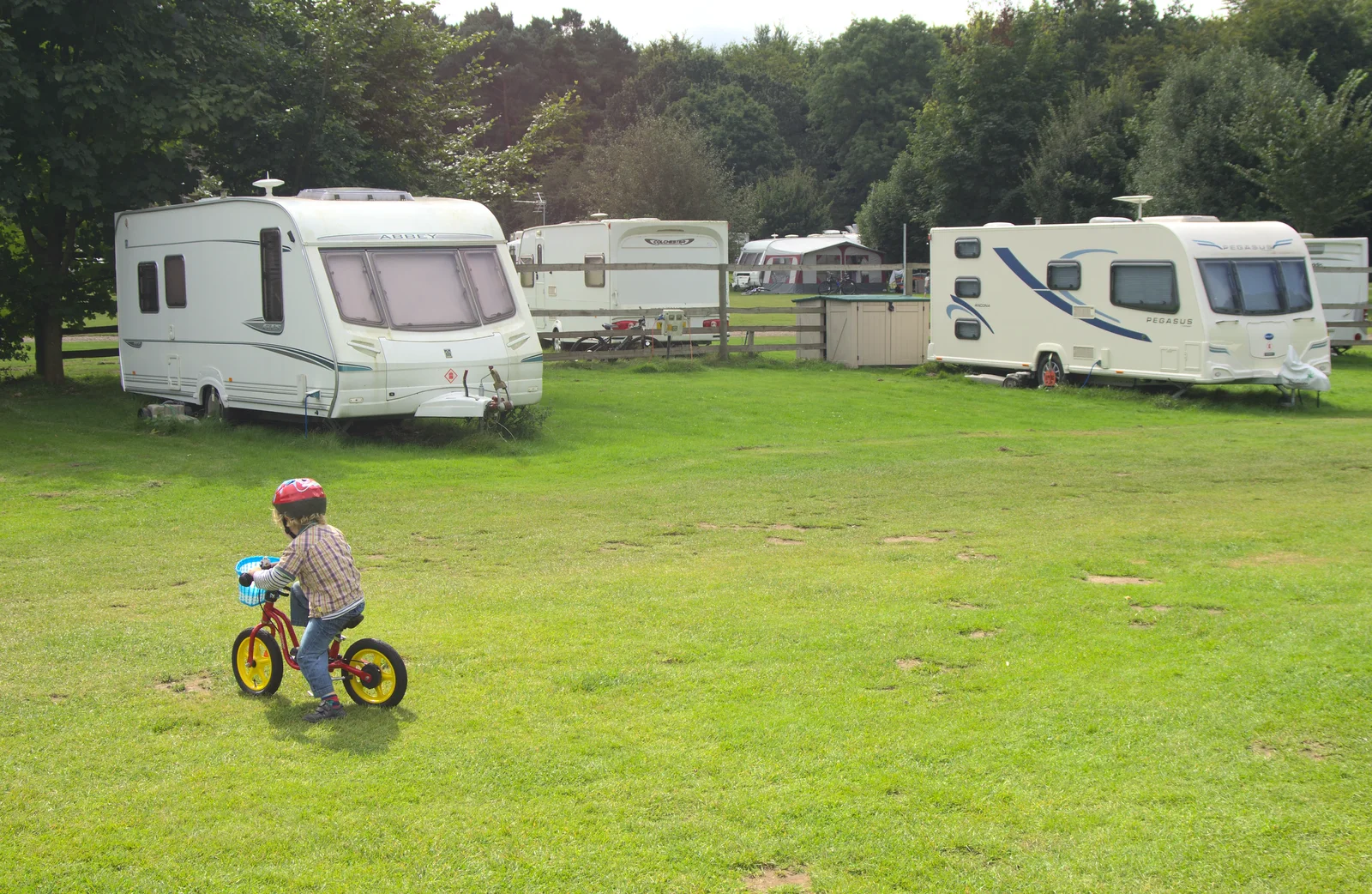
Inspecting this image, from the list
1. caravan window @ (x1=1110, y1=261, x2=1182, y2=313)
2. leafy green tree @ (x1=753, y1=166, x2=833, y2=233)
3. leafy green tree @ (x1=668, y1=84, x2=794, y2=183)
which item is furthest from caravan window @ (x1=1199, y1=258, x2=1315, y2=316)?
leafy green tree @ (x1=668, y1=84, x2=794, y2=183)

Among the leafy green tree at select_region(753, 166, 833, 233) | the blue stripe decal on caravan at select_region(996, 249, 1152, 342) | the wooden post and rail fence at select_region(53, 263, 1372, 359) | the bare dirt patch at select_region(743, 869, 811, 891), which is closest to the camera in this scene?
the bare dirt patch at select_region(743, 869, 811, 891)

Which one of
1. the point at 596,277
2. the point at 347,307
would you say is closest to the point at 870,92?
the point at 596,277

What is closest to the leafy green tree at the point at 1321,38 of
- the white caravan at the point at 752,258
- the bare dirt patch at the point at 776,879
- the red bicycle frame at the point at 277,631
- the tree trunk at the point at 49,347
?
the white caravan at the point at 752,258

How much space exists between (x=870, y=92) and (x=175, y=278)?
7265 cm

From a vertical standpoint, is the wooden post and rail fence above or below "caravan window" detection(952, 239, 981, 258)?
below

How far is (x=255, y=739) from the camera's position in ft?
17.6

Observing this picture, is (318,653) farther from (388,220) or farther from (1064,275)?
(1064,275)

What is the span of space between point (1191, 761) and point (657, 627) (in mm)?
2955

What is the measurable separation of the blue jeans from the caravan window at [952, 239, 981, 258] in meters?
18.0

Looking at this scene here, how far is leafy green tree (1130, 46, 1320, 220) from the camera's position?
34.8m

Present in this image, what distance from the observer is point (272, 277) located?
1453cm

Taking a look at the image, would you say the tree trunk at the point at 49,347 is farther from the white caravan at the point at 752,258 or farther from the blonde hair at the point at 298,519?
the white caravan at the point at 752,258

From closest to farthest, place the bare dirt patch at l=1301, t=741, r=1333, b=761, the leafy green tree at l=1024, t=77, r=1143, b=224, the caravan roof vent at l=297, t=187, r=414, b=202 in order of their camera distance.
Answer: the bare dirt patch at l=1301, t=741, r=1333, b=761, the caravan roof vent at l=297, t=187, r=414, b=202, the leafy green tree at l=1024, t=77, r=1143, b=224

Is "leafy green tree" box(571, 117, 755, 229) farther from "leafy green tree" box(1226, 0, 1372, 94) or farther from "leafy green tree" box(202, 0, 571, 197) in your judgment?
"leafy green tree" box(202, 0, 571, 197)
